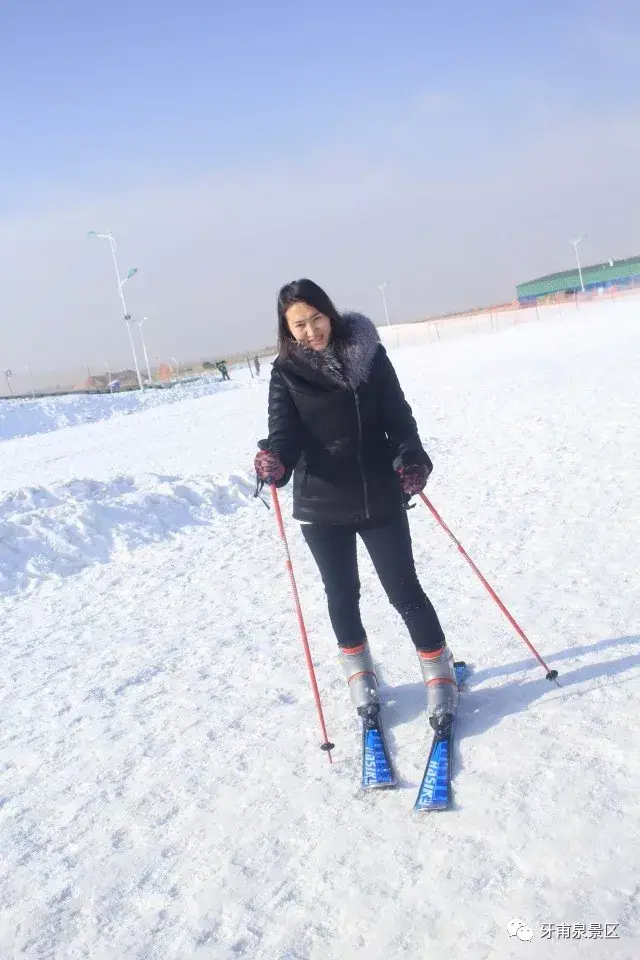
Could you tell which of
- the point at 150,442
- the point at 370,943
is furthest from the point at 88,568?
the point at 150,442

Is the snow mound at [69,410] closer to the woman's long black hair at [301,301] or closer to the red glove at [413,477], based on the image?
the woman's long black hair at [301,301]

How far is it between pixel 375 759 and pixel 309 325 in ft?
5.74

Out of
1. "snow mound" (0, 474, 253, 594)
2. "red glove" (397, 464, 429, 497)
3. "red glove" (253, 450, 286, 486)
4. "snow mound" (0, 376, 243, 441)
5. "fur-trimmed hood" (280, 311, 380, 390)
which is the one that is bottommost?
"snow mound" (0, 474, 253, 594)

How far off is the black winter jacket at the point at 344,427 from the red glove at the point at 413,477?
3 cm

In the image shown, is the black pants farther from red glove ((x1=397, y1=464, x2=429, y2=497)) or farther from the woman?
red glove ((x1=397, y1=464, x2=429, y2=497))

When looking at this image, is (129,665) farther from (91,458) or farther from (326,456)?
(91,458)

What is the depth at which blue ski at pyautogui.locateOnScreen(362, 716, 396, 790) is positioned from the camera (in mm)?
2846

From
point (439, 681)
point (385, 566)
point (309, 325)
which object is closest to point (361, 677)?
point (439, 681)

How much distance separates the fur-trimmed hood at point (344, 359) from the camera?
9.92 ft

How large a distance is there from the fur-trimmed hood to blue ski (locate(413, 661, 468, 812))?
146cm

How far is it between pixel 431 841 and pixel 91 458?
45.8ft

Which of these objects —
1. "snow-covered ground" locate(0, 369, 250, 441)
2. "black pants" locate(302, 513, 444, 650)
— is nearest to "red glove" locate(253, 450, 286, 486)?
"black pants" locate(302, 513, 444, 650)

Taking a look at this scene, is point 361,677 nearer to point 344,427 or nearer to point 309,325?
point 344,427

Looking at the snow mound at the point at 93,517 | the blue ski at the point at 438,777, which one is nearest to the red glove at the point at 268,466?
the blue ski at the point at 438,777
